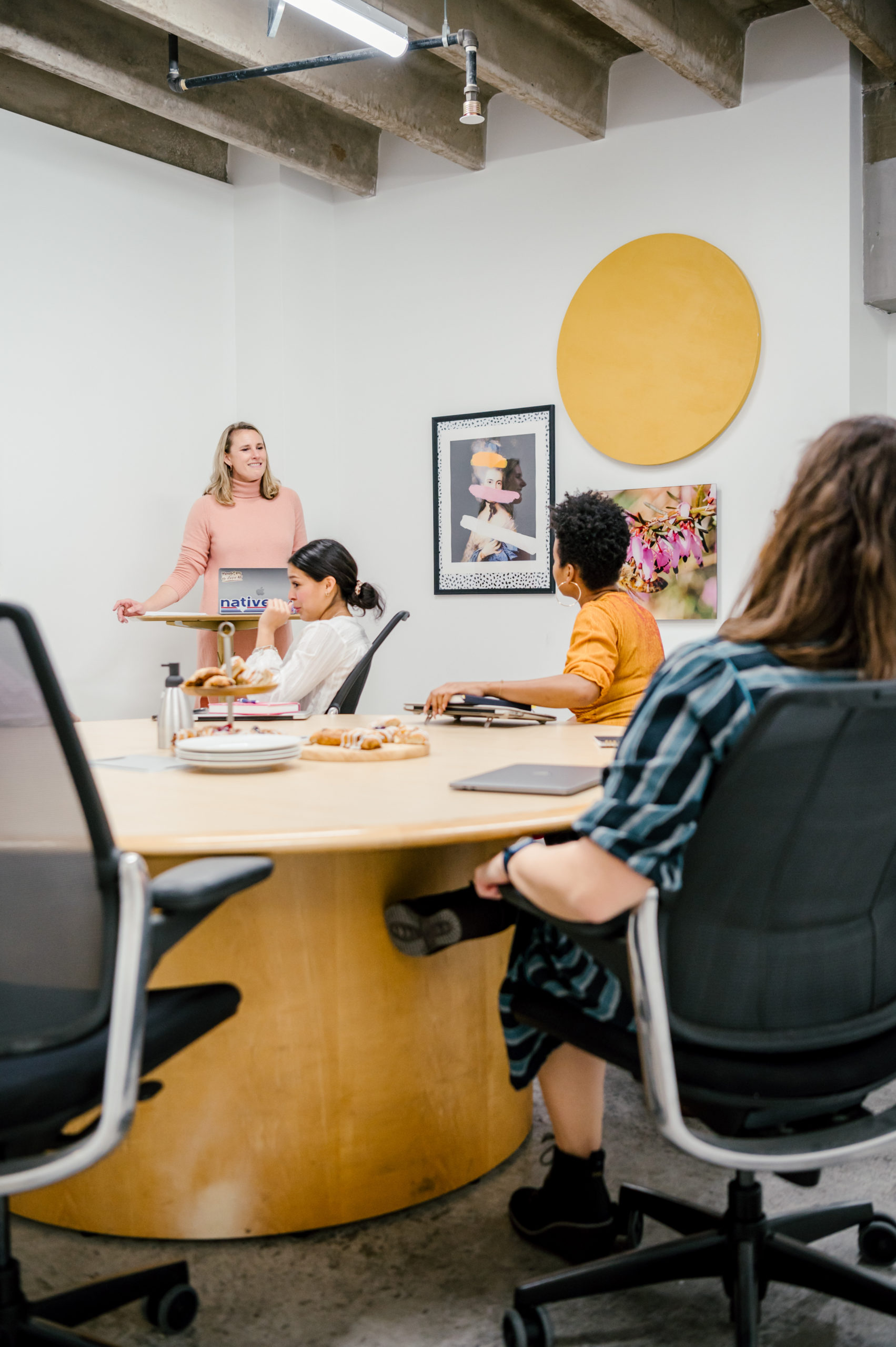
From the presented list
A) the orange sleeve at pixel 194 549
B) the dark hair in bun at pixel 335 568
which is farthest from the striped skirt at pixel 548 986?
the orange sleeve at pixel 194 549

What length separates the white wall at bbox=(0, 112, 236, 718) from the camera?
452 centimetres

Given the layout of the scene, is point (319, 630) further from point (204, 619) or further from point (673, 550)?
point (673, 550)

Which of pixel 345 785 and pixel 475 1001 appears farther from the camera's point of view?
pixel 475 1001

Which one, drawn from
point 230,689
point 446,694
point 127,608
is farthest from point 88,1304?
point 127,608

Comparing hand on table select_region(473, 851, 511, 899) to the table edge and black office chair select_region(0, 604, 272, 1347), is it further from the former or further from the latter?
black office chair select_region(0, 604, 272, 1347)

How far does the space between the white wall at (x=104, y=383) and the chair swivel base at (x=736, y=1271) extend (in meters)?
3.63

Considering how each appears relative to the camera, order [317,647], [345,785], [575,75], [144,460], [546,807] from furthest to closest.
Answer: [144,460] → [575,75] → [317,647] → [345,785] → [546,807]

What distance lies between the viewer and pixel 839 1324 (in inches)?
64.2

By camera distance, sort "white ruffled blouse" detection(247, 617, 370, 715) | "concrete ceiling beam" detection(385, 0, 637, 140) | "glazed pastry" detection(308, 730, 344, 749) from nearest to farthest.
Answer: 1. "glazed pastry" detection(308, 730, 344, 749)
2. "white ruffled blouse" detection(247, 617, 370, 715)
3. "concrete ceiling beam" detection(385, 0, 637, 140)

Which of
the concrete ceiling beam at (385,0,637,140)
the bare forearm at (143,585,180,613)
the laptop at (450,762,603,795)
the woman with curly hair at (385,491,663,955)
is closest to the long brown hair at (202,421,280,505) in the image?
the bare forearm at (143,585,180,613)

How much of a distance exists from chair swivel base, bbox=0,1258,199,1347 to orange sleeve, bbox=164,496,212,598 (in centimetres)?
353

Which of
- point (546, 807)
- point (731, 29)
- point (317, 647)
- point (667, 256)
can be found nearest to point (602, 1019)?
point (546, 807)

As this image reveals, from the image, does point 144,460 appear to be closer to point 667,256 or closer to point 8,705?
point 667,256

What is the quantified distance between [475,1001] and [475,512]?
3380 mm
